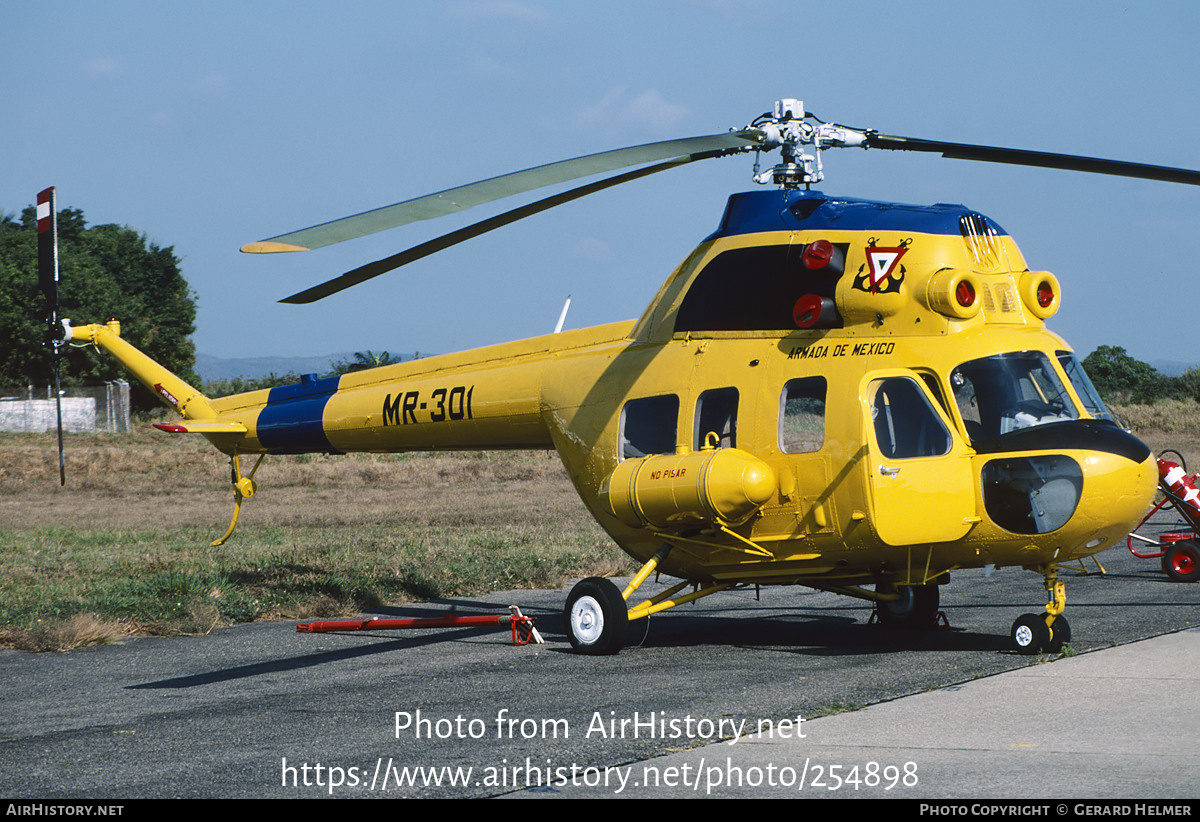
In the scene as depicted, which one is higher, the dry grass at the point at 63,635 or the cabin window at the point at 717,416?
the cabin window at the point at 717,416

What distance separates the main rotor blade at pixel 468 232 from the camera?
402 inches

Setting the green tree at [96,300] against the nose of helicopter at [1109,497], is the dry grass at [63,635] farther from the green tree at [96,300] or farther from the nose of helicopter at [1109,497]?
the green tree at [96,300]

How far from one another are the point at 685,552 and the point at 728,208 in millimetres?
3131

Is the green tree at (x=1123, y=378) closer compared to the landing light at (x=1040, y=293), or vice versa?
the landing light at (x=1040, y=293)

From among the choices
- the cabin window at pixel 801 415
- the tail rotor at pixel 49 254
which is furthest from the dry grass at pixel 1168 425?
the tail rotor at pixel 49 254

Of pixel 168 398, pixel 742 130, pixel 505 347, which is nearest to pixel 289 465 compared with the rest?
pixel 168 398

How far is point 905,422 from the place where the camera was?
9734mm

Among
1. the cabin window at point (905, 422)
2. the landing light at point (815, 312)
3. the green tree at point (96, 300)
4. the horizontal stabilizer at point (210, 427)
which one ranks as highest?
the green tree at point (96, 300)

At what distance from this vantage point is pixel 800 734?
7090mm

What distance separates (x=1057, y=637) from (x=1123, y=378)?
68.4 meters

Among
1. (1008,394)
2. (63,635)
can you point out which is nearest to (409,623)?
(63,635)

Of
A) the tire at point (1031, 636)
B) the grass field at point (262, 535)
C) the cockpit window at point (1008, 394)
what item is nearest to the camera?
the cockpit window at point (1008, 394)

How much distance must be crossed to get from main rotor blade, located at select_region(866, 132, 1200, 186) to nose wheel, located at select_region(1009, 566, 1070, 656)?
314cm

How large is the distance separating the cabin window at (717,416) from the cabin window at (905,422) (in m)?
1.31
